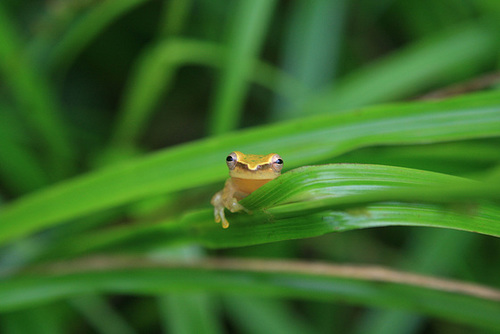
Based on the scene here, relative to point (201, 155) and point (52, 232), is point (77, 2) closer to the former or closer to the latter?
point (52, 232)

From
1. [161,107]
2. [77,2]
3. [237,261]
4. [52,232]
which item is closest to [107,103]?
[161,107]

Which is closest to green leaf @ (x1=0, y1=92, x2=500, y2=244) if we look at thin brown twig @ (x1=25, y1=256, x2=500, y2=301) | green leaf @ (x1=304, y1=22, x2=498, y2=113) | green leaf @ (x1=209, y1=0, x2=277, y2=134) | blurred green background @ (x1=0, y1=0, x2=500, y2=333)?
blurred green background @ (x1=0, y1=0, x2=500, y2=333)

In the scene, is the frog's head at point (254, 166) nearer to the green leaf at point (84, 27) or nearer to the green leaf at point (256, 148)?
the green leaf at point (256, 148)

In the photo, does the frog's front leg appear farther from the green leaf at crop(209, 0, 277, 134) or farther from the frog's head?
the green leaf at crop(209, 0, 277, 134)

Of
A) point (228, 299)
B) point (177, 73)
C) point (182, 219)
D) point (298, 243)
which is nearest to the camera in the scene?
point (182, 219)

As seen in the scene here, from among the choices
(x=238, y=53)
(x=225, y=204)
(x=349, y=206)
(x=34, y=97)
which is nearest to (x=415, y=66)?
(x=238, y=53)

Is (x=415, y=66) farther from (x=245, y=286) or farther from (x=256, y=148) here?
(x=245, y=286)
